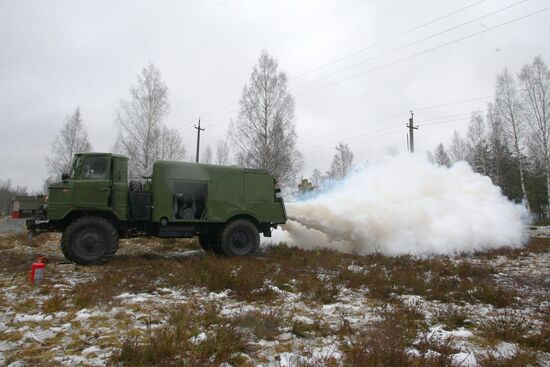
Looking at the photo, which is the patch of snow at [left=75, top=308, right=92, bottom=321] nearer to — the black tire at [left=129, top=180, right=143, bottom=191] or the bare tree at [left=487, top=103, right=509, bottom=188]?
the black tire at [left=129, top=180, right=143, bottom=191]

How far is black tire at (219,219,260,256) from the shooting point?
10852 millimetres

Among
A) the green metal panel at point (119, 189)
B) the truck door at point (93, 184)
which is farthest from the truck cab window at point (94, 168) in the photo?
the green metal panel at point (119, 189)

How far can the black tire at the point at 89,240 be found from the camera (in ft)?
30.1

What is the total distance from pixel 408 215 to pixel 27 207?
11.4 metres

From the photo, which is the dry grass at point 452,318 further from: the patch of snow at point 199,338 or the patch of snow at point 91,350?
the patch of snow at point 91,350

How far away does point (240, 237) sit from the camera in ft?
36.5

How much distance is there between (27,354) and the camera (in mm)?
3957

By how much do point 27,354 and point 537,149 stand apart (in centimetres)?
3290

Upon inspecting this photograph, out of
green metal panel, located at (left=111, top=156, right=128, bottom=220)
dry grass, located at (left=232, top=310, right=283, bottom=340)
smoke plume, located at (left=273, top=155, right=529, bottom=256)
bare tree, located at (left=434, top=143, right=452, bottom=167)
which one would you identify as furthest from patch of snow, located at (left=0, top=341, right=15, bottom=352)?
bare tree, located at (left=434, top=143, right=452, bottom=167)

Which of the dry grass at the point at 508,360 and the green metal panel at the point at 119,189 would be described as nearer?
the dry grass at the point at 508,360

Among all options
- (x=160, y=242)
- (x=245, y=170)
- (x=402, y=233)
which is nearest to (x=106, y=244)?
(x=245, y=170)

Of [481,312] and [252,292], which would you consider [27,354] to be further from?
[481,312]

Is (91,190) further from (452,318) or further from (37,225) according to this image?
(452,318)

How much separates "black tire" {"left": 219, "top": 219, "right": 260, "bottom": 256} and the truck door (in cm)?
335
